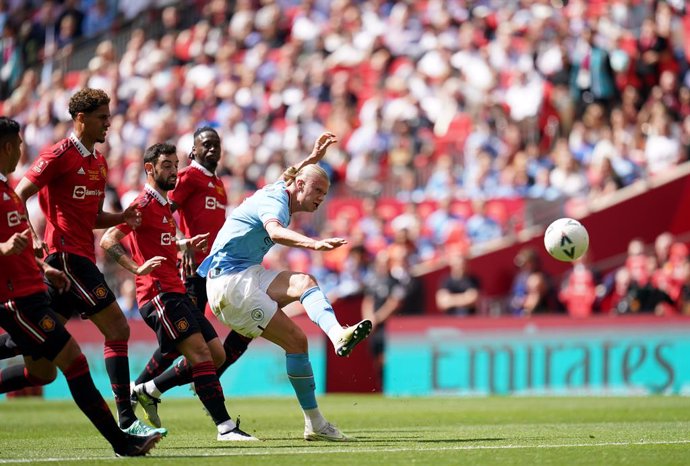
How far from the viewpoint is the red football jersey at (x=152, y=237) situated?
1076 centimetres

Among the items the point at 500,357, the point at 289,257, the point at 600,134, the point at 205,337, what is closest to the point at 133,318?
the point at 289,257

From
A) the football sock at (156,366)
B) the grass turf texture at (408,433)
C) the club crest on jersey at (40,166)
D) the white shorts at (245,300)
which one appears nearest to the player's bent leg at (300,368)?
the white shorts at (245,300)

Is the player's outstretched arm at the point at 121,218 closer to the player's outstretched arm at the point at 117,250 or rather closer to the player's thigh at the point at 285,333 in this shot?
the player's outstretched arm at the point at 117,250

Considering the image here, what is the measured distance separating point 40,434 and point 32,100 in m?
17.3

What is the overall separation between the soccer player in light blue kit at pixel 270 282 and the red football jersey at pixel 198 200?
5.68 ft

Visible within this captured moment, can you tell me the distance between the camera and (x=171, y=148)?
35.8ft

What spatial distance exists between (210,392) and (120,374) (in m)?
0.90

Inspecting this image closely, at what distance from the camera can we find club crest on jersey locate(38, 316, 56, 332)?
8.34 meters

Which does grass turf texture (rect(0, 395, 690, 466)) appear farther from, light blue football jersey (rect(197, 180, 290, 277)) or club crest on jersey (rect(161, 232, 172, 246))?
club crest on jersey (rect(161, 232, 172, 246))

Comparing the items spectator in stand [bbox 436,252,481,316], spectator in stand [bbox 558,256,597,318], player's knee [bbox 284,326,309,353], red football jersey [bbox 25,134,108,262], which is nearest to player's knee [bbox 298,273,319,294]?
player's knee [bbox 284,326,309,353]

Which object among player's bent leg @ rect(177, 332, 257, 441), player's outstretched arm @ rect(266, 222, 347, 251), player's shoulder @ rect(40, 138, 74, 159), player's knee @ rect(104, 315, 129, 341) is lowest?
player's bent leg @ rect(177, 332, 257, 441)

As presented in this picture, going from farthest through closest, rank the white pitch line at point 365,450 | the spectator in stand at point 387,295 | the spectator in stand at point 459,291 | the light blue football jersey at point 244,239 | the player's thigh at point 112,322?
1. the spectator in stand at point 459,291
2. the spectator in stand at point 387,295
3. the player's thigh at point 112,322
4. the light blue football jersey at point 244,239
5. the white pitch line at point 365,450

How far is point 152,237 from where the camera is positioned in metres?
10.9

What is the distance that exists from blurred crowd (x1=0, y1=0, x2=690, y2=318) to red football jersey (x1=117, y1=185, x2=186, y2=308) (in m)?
7.38
